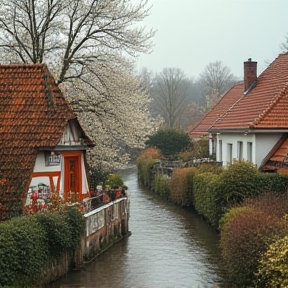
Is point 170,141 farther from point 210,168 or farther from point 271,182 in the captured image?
point 271,182

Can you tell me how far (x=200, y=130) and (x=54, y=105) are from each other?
26.8 meters

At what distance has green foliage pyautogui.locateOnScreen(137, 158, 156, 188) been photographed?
45537 millimetres

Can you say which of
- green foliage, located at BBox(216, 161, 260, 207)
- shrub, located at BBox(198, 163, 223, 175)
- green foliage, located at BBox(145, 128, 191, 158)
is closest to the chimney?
shrub, located at BBox(198, 163, 223, 175)

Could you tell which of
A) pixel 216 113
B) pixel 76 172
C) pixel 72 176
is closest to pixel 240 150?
pixel 76 172

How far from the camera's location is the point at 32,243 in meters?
14.0

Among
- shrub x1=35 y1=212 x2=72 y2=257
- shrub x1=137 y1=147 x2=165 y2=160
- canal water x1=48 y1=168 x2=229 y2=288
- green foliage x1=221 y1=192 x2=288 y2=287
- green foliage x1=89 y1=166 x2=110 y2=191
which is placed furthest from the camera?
shrub x1=137 y1=147 x2=165 y2=160

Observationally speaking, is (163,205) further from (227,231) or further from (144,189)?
(227,231)

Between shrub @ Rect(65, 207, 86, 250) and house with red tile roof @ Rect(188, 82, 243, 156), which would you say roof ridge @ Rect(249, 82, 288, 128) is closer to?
shrub @ Rect(65, 207, 86, 250)

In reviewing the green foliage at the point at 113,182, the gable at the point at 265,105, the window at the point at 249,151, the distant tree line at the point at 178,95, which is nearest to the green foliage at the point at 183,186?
the gable at the point at 265,105

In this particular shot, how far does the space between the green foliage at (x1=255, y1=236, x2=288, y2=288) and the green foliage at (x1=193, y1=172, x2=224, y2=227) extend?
1034 centimetres

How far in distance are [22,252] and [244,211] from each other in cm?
681

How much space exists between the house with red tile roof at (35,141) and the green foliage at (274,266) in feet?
27.3

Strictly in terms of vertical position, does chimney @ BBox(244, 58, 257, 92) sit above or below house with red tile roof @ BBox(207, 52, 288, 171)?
above

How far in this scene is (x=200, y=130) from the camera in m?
46.2
